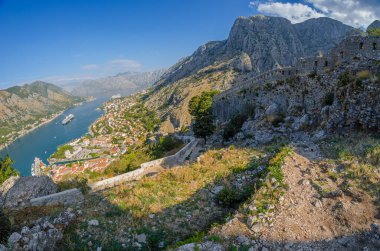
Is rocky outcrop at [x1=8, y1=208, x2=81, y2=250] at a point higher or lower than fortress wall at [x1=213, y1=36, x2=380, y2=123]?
lower

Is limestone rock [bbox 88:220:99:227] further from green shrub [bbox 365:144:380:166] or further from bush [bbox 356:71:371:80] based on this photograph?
bush [bbox 356:71:371:80]

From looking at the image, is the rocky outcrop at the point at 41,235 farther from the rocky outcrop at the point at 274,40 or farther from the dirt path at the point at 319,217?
the rocky outcrop at the point at 274,40

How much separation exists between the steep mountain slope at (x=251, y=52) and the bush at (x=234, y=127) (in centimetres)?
7072

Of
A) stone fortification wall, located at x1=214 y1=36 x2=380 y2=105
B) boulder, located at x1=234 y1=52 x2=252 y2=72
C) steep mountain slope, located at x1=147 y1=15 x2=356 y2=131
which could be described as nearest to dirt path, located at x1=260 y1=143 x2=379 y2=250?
stone fortification wall, located at x1=214 y1=36 x2=380 y2=105

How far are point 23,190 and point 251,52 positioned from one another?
145760 mm

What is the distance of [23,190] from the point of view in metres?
13.4

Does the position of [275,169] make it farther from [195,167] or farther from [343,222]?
[195,167]

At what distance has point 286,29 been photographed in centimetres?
16462

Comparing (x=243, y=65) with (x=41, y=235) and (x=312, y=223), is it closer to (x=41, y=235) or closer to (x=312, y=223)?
(x=312, y=223)

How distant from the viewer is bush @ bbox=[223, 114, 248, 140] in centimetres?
2316

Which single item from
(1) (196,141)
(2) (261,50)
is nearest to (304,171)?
(1) (196,141)

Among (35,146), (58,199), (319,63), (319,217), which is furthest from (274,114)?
(35,146)

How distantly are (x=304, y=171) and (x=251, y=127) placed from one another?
12910 mm

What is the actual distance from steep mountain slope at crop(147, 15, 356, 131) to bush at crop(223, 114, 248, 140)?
232 feet
